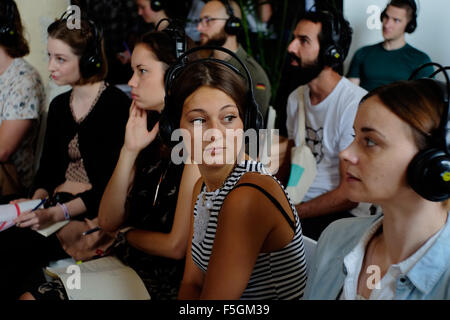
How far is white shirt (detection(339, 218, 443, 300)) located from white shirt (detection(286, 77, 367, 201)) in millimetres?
686

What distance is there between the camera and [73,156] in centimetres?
133

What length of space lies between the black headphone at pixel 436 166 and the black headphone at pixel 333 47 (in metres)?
0.91

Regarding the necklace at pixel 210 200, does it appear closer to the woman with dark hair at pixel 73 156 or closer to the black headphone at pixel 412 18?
the woman with dark hair at pixel 73 156

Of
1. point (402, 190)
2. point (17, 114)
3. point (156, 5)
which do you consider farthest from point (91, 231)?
point (156, 5)

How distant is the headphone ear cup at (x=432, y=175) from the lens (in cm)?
62

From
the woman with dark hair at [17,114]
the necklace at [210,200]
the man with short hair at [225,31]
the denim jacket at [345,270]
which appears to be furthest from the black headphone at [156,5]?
the denim jacket at [345,270]

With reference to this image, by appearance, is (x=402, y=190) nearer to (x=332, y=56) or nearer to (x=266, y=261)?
(x=266, y=261)

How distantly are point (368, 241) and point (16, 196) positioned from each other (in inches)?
48.5

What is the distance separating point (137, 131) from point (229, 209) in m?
0.49

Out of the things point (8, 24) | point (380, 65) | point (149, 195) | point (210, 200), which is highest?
point (8, 24)

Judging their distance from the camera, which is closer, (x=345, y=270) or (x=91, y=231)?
(x=345, y=270)

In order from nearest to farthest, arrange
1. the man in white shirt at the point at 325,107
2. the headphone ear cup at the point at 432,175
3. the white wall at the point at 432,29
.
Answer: the headphone ear cup at the point at 432,175, the white wall at the point at 432,29, the man in white shirt at the point at 325,107

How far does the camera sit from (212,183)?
958mm
